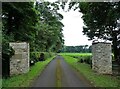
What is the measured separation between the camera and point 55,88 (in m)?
13.3

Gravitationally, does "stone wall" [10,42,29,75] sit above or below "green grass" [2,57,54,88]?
above

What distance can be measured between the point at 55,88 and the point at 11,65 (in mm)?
8578

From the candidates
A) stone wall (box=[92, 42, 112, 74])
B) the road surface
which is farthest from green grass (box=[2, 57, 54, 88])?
stone wall (box=[92, 42, 112, 74])

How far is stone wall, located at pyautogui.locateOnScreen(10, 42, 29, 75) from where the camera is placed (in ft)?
69.4

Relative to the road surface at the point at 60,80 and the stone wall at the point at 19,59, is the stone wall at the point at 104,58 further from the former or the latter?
the stone wall at the point at 19,59

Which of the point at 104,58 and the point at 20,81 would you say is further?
the point at 104,58

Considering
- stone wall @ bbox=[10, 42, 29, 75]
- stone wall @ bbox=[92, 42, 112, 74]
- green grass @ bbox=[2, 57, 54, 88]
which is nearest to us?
green grass @ bbox=[2, 57, 54, 88]

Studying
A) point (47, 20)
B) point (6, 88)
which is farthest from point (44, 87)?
point (47, 20)

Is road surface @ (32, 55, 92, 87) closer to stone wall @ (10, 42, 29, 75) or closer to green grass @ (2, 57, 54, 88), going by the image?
green grass @ (2, 57, 54, 88)

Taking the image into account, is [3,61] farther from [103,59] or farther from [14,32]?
[103,59]

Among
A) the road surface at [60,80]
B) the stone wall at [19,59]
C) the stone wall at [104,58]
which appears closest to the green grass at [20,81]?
the road surface at [60,80]

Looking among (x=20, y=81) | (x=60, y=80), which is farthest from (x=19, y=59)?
(x=60, y=80)

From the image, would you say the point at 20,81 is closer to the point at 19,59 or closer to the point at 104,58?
the point at 19,59

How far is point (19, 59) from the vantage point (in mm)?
21469
